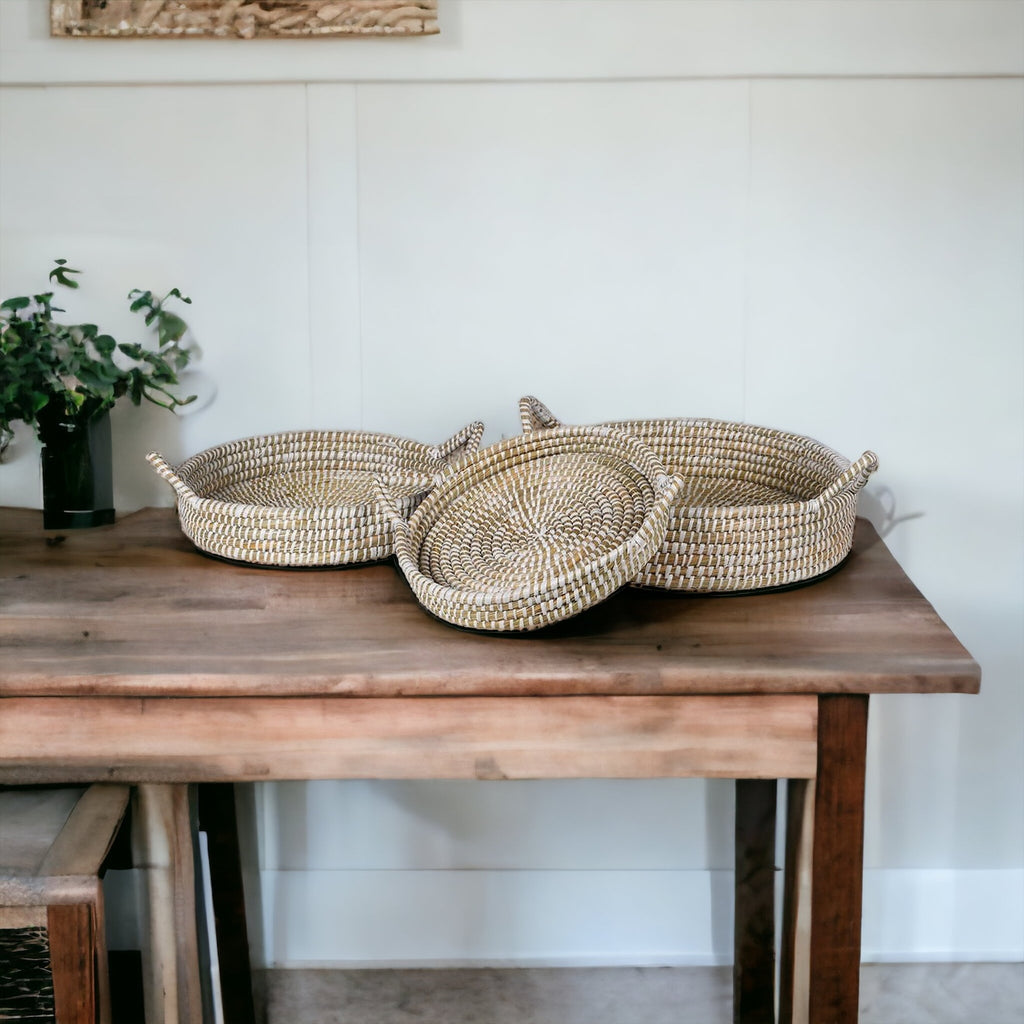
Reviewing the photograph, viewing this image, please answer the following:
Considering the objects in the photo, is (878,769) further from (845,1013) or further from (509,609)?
(509,609)

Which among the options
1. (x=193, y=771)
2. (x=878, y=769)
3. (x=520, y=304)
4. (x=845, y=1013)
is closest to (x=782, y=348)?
(x=520, y=304)

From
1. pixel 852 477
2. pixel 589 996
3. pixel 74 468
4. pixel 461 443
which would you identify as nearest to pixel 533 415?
pixel 461 443

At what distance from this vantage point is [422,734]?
34.3 inches

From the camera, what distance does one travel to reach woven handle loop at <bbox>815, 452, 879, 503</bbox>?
1058 millimetres

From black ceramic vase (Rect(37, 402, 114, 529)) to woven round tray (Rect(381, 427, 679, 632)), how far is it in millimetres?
451

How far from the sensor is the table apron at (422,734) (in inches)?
34.2

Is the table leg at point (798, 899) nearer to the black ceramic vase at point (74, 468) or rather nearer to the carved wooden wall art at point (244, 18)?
the black ceramic vase at point (74, 468)

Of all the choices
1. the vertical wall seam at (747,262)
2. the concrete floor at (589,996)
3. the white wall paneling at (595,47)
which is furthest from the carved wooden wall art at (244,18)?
the concrete floor at (589,996)

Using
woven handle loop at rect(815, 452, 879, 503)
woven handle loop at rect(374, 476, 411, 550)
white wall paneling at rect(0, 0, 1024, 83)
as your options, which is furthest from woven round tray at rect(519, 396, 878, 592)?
white wall paneling at rect(0, 0, 1024, 83)

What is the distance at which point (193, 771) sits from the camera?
88 centimetres

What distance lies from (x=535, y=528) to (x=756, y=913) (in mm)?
723

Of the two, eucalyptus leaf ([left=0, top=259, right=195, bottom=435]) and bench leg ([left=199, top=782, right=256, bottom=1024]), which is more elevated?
eucalyptus leaf ([left=0, top=259, right=195, bottom=435])

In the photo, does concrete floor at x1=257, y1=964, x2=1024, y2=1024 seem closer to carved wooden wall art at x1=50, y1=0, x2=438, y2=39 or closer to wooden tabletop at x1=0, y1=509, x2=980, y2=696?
wooden tabletop at x1=0, y1=509, x2=980, y2=696

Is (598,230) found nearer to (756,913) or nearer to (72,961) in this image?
(756,913)
